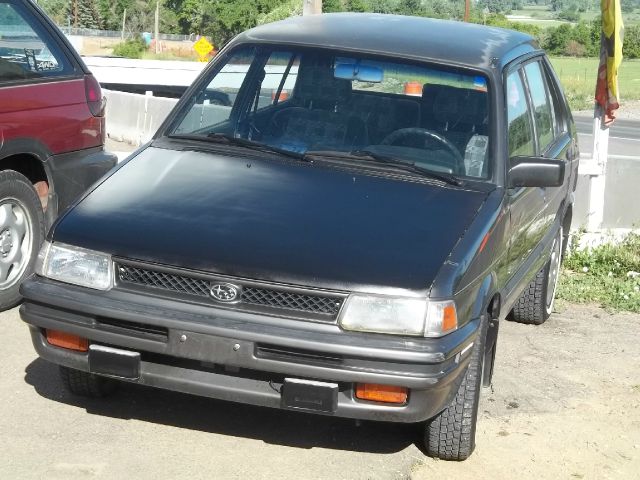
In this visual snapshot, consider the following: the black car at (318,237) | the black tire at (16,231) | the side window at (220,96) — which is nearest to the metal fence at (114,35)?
the black tire at (16,231)

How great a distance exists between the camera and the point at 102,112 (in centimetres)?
722

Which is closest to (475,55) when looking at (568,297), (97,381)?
(97,381)

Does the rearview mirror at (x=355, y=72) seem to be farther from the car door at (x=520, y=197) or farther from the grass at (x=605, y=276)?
the grass at (x=605, y=276)

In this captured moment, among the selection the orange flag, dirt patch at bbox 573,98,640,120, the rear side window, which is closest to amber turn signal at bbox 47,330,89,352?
the rear side window

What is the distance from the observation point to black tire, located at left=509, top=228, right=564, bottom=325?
24.5 feet

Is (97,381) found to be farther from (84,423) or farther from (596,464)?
(596,464)

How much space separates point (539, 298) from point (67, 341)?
12.2 feet

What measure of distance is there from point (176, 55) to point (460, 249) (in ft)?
298

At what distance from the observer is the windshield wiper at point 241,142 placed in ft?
17.8

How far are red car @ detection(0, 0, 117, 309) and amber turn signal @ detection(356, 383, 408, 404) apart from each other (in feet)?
9.51

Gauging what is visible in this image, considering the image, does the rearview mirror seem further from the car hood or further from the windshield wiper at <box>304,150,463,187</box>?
the car hood

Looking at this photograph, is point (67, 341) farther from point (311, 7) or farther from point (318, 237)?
point (311, 7)

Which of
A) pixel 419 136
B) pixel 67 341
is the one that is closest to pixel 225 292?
pixel 67 341

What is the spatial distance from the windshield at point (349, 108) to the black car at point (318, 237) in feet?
0.03
